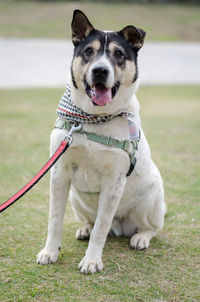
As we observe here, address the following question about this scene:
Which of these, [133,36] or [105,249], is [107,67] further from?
[105,249]

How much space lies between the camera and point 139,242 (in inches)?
136

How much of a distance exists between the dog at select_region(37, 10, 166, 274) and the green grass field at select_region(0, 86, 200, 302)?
0.19m

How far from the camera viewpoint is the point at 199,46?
88.0ft

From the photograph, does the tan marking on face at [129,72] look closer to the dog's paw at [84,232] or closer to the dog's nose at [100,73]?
the dog's nose at [100,73]

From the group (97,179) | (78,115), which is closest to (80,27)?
(78,115)

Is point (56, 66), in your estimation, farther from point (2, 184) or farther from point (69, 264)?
point (69, 264)

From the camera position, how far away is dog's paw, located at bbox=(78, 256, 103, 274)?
2.98m

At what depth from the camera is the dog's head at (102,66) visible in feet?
9.05

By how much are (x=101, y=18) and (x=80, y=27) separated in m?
Answer: 31.2

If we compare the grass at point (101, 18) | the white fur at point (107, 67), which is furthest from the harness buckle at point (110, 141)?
the grass at point (101, 18)

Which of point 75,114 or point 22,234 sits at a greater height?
point 75,114

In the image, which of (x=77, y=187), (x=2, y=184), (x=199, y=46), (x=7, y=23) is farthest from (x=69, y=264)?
(x=7, y=23)

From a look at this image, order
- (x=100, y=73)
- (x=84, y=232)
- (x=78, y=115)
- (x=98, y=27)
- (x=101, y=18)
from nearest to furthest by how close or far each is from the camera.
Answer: (x=100, y=73)
(x=78, y=115)
(x=84, y=232)
(x=98, y=27)
(x=101, y=18)

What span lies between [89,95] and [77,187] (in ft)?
2.46
